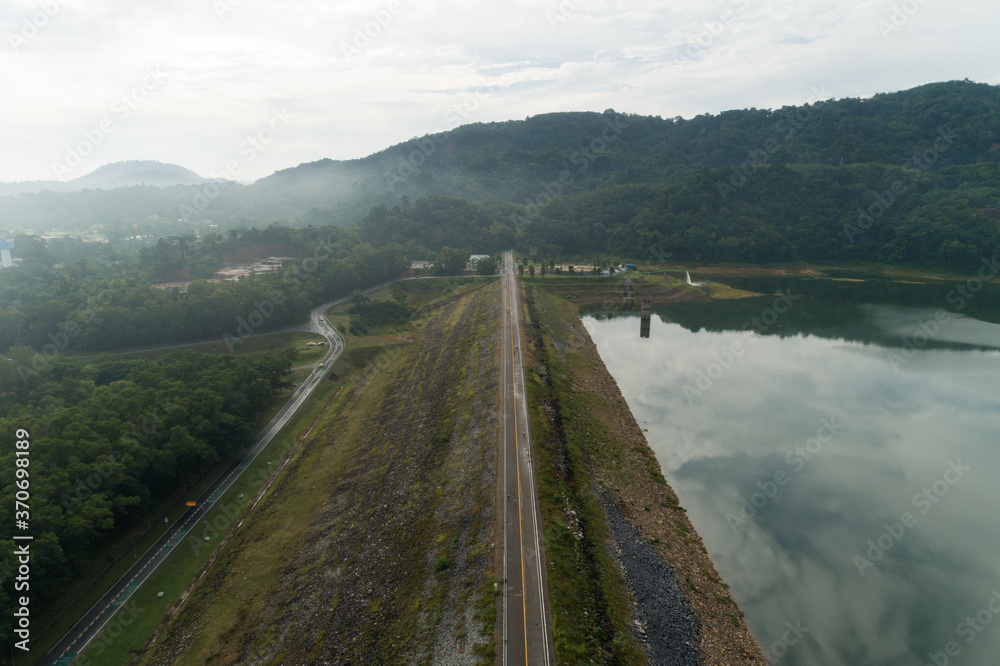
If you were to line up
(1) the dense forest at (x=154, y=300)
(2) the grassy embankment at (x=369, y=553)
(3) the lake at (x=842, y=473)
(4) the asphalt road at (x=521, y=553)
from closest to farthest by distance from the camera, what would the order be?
1. (4) the asphalt road at (x=521, y=553)
2. (2) the grassy embankment at (x=369, y=553)
3. (3) the lake at (x=842, y=473)
4. (1) the dense forest at (x=154, y=300)

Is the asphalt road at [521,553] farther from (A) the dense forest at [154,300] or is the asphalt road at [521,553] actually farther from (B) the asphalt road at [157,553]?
(A) the dense forest at [154,300]

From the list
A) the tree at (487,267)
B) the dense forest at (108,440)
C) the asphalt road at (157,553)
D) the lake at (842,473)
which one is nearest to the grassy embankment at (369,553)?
the asphalt road at (157,553)

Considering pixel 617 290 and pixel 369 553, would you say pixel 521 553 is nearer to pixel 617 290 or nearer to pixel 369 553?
pixel 369 553

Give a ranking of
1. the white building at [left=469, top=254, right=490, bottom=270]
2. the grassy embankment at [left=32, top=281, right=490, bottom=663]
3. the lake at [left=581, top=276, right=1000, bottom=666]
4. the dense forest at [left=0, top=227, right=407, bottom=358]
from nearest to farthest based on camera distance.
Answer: the lake at [left=581, top=276, right=1000, bottom=666] → the grassy embankment at [left=32, top=281, right=490, bottom=663] → the dense forest at [left=0, top=227, right=407, bottom=358] → the white building at [left=469, top=254, right=490, bottom=270]

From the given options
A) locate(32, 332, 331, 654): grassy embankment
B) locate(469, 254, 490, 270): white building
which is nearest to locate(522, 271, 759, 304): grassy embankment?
locate(469, 254, 490, 270): white building

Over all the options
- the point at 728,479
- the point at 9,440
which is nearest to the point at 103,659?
the point at 9,440

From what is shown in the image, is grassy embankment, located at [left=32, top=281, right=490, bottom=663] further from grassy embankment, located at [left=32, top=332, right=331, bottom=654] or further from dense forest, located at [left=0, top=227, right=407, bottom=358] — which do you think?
dense forest, located at [left=0, top=227, right=407, bottom=358]
